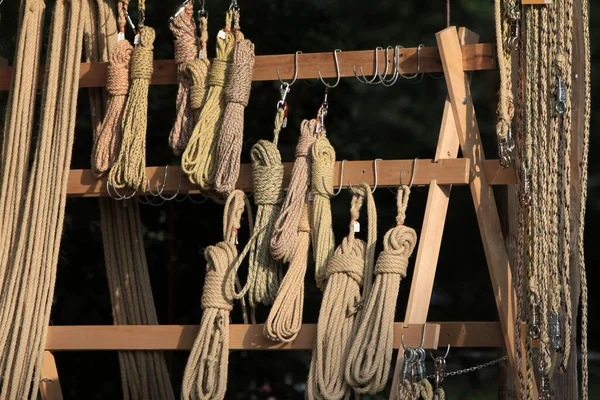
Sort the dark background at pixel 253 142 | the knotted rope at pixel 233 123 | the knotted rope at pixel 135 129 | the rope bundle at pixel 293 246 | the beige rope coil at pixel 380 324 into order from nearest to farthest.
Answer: the beige rope coil at pixel 380 324 → the rope bundle at pixel 293 246 → the knotted rope at pixel 233 123 → the knotted rope at pixel 135 129 → the dark background at pixel 253 142

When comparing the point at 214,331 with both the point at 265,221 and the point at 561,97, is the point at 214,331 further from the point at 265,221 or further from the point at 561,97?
the point at 561,97

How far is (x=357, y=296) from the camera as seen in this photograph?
13.6 ft

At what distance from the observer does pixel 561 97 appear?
3996mm

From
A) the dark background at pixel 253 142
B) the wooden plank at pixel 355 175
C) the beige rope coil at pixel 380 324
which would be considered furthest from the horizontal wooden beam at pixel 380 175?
the dark background at pixel 253 142

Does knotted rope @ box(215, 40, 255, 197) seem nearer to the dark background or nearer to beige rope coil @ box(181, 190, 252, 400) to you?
beige rope coil @ box(181, 190, 252, 400)

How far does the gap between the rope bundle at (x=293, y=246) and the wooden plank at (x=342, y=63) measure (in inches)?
10.5

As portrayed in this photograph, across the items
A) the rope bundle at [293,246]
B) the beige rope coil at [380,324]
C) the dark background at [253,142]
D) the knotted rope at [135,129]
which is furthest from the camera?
the dark background at [253,142]

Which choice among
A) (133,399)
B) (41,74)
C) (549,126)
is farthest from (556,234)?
(41,74)

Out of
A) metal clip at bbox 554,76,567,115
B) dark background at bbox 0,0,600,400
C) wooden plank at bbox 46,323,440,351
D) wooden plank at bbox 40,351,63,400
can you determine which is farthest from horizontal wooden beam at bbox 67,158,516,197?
dark background at bbox 0,0,600,400

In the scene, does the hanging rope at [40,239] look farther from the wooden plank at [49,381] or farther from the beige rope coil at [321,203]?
the beige rope coil at [321,203]

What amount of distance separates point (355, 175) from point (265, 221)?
385 millimetres

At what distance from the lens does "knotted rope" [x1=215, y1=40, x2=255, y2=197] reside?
4273mm

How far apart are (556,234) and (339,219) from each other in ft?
7.60

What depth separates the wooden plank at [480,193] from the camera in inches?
164
